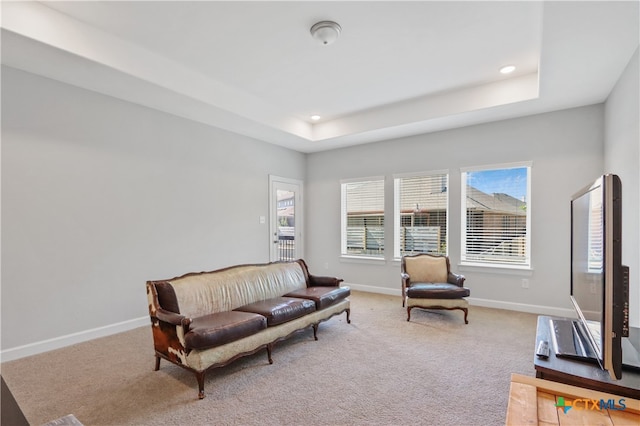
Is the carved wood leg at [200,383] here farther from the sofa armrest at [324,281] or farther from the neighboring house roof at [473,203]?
the neighboring house roof at [473,203]

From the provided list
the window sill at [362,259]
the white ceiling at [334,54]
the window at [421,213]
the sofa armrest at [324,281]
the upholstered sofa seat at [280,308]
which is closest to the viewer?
the white ceiling at [334,54]

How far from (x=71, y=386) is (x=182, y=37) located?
323cm

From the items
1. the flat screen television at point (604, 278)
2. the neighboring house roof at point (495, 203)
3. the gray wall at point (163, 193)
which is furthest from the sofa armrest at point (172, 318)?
the neighboring house roof at point (495, 203)

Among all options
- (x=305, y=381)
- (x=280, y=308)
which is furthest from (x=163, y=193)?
(x=305, y=381)

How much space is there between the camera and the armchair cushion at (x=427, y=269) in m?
4.69

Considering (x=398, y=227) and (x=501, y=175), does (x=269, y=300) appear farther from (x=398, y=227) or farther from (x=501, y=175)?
(x=501, y=175)

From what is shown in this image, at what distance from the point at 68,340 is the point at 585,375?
14.6ft

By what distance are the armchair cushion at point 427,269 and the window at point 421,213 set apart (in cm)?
66

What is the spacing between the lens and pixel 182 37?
10.3 ft

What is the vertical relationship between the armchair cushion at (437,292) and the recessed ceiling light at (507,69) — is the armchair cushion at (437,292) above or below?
below

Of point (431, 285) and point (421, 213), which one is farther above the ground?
point (421, 213)

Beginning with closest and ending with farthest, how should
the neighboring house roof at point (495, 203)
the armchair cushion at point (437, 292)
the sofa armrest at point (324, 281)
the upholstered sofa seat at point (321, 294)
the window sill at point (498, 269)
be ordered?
the upholstered sofa seat at point (321, 294), the armchair cushion at point (437, 292), the sofa armrest at point (324, 281), the window sill at point (498, 269), the neighboring house roof at point (495, 203)

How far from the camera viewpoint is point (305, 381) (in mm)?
2668

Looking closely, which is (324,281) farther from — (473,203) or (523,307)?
(523,307)
